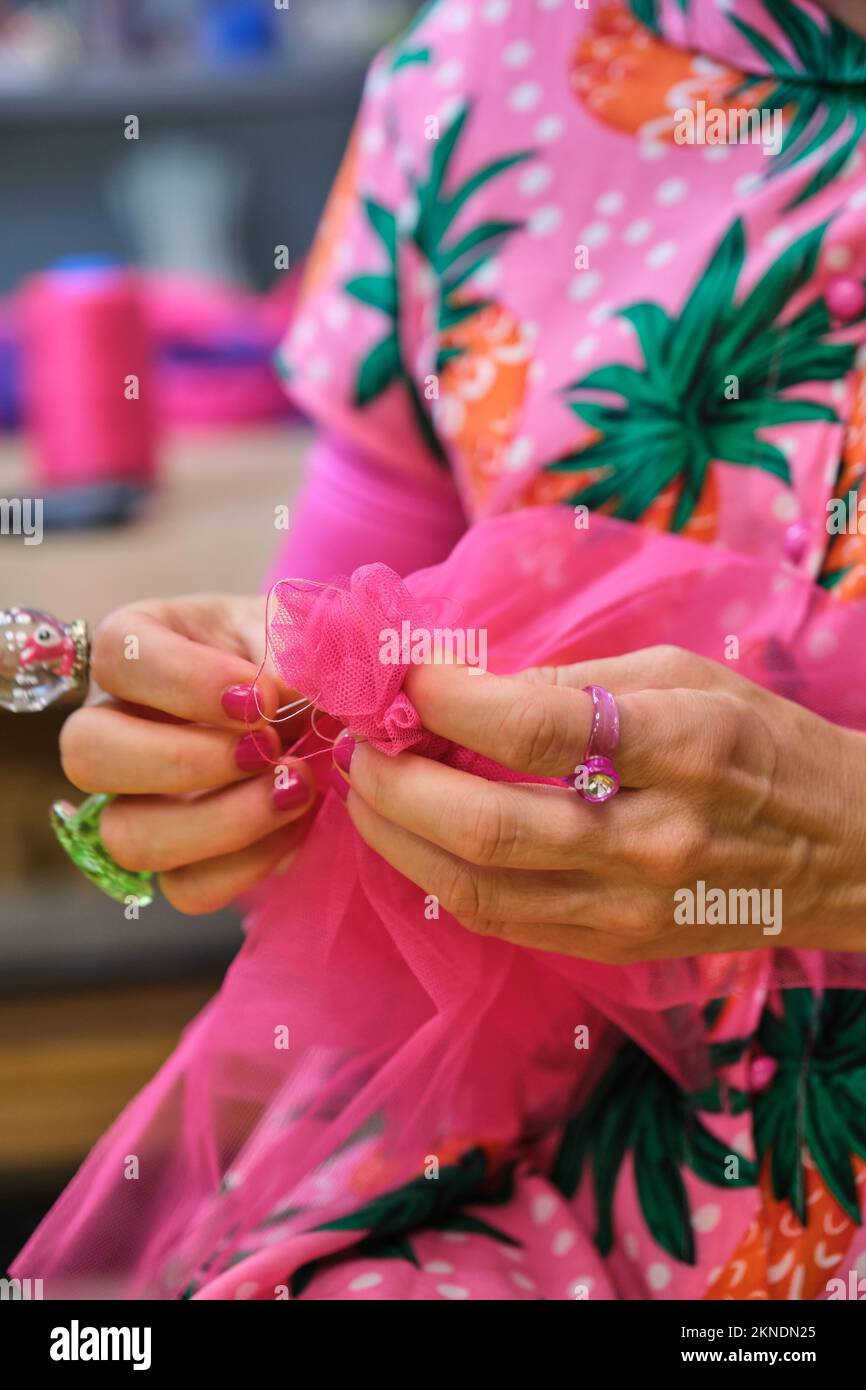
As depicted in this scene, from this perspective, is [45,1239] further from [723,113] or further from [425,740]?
[723,113]

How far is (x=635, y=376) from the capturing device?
628 mm

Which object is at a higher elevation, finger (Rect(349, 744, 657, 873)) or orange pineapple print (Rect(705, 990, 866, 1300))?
finger (Rect(349, 744, 657, 873))

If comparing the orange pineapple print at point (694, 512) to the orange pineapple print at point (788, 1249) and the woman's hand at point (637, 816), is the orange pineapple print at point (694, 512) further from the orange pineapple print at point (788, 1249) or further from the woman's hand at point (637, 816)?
the orange pineapple print at point (788, 1249)

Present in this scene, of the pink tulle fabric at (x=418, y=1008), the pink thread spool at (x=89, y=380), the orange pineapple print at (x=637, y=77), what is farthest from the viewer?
the pink thread spool at (x=89, y=380)

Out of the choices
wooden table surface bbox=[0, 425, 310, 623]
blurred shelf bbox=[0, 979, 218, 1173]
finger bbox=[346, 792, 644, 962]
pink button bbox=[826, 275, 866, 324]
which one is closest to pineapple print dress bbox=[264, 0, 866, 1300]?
pink button bbox=[826, 275, 866, 324]

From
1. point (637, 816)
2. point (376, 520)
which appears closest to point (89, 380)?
point (376, 520)

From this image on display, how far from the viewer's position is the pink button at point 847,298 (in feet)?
1.89

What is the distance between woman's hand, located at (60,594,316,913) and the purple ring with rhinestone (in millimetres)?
126

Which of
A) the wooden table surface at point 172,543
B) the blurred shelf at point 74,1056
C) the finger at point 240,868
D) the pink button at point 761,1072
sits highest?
the wooden table surface at point 172,543

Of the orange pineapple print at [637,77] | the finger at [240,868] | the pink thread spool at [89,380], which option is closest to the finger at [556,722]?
the finger at [240,868]

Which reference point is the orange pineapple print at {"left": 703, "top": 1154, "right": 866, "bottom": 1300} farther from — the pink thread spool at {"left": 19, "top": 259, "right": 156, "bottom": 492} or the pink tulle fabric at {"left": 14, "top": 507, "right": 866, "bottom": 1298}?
the pink thread spool at {"left": 19, "top": 259, "right": 156, "bottom": 492}

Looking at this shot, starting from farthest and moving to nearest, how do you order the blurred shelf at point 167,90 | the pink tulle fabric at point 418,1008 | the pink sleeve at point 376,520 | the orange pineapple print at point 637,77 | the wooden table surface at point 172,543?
the blurred shelf at point 167,90, the wooden table surface at point 172,543, the pink sleeve at point 376,520, the orange pineapple print at point 637,77, the pink tulle fabric at point 418,1008

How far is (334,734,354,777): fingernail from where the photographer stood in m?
0.48

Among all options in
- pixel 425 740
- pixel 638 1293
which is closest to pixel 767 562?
pixel 425 740
